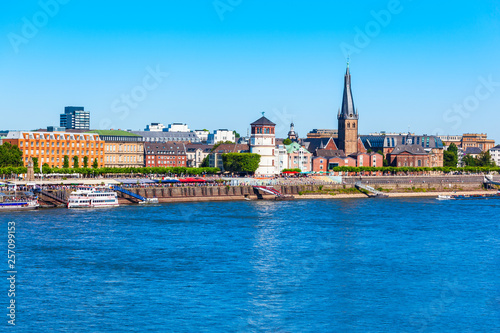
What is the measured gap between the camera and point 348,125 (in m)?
144

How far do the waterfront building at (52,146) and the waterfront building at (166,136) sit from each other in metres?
38.8

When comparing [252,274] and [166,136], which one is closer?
[252,274]

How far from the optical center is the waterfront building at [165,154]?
5364 inches

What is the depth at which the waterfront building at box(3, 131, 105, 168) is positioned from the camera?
113 meters

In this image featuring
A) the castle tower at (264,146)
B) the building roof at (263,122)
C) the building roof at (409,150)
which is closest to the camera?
the building roof at (263,122)

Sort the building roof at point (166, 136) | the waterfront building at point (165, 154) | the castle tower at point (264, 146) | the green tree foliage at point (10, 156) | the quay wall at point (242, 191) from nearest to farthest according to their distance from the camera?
the quay wall at point (242, 191) → the green tree foliage at point (10, 156) → the castle tower at point (264, 146) → the waterfront building at point (165, 154) → the building roof at point (166, 136)

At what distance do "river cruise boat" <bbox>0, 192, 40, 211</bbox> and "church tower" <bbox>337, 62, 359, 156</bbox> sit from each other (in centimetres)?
7771

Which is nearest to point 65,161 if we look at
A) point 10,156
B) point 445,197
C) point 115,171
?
point 115,171

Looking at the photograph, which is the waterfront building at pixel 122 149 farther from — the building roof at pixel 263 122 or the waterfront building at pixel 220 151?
the building roof at pixel 263 122

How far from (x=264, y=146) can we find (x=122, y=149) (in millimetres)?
30819

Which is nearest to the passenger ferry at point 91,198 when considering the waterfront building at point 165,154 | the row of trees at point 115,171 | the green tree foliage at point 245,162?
the row of trees at point 115,171

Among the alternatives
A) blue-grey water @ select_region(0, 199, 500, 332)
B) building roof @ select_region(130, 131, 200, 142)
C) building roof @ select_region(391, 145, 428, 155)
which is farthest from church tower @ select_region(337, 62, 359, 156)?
blue-grey water @ select_region(0, 199, 500, 332)

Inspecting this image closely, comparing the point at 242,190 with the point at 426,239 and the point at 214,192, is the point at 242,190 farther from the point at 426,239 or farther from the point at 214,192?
the point at 426,239

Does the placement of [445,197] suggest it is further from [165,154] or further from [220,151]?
[165,154]
